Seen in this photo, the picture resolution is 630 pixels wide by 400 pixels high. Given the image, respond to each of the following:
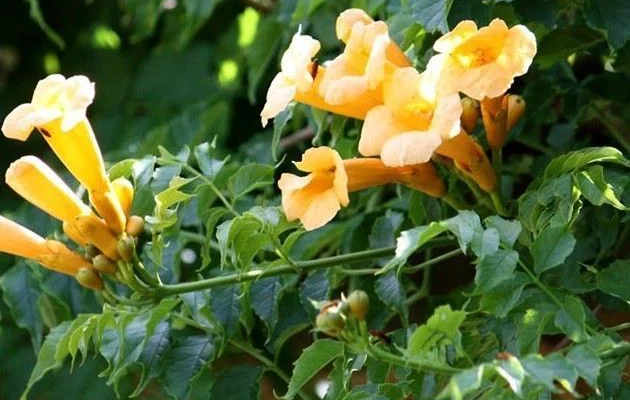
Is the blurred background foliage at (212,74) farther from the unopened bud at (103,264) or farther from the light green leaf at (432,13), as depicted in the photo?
the unopened bud at (103,264)

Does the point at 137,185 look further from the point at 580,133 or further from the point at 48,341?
the point at 580,133

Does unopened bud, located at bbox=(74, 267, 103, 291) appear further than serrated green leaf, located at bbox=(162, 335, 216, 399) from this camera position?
No

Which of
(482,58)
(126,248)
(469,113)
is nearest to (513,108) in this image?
(469,113)

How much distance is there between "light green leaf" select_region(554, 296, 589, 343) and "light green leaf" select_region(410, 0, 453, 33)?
0.42 metres

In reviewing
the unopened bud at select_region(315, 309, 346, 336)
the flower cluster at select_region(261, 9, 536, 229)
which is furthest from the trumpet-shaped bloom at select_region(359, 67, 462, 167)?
the unopened bud at select_region(315, 309, 346, 336)

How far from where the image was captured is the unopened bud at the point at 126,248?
63.9 inches

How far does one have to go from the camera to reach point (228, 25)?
130 inches

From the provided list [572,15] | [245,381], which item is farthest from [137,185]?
[572,15]

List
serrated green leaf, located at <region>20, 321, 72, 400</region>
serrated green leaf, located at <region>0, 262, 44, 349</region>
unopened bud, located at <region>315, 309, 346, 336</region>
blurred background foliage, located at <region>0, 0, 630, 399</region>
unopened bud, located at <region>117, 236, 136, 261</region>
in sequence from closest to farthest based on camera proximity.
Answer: unopened bud, located at <region>315, 309, 346, 336</region>, unopened bud, located at <region>117, 236, 136, 261</region>, serrated green leaf, located at <region>20, 321, 72, 400</region>, blurred background foliage, located at <region>0, 0, 630, 399</region>, serrated green leaf, located at <region>0, 262, 44, 349</region>

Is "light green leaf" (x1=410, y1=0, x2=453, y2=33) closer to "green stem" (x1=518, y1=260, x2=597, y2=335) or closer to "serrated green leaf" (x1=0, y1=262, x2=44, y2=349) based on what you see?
"green stem" (x1=518, y1=260, x2=597, y2=335)

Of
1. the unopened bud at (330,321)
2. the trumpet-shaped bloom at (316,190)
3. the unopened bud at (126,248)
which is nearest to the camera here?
the unopened bud at (330,321)

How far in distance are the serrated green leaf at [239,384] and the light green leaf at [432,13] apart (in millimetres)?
587

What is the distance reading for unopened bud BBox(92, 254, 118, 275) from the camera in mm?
1640

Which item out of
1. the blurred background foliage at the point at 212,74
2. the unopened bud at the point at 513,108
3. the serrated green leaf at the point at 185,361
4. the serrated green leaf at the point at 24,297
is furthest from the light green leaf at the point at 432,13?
the serrated green leaf at the point at 24,297
